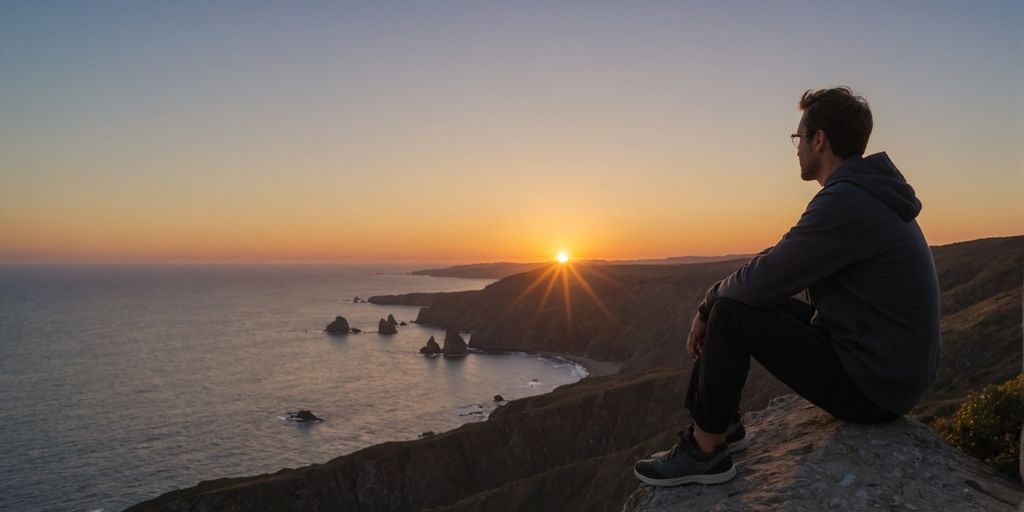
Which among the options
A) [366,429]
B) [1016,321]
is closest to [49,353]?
[366,429]

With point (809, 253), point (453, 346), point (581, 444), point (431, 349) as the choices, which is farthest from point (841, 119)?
point (431, 349)

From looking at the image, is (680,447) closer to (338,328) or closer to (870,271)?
(870,271)

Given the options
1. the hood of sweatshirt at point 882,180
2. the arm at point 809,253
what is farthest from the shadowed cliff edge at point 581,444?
the hood of sweatshirt at point 882,180

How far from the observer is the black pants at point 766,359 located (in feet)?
17.7

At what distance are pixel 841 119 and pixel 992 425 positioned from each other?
15.1 ft

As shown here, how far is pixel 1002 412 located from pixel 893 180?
4307 millimetres

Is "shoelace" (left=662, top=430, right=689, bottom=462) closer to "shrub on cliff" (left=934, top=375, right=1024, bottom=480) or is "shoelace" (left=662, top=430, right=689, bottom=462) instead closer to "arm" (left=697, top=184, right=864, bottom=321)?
"arm" (left=697, top=184, right=864, bottom=321)

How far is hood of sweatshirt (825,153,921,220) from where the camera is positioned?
5039 millimetres

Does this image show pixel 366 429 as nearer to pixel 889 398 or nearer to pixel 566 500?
pixel 566 500

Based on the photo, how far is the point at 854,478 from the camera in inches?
220

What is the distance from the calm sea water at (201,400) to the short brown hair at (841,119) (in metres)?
77.1

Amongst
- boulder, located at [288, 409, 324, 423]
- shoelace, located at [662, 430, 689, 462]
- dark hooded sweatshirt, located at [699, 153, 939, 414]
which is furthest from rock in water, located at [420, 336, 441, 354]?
dark hooded sweatshirt, located at [699, 153, 939, 414]

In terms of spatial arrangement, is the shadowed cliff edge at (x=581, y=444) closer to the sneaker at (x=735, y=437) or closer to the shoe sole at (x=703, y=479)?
the sneaker at (x=735, y=437)

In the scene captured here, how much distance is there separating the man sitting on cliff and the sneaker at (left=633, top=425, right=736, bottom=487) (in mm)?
306
